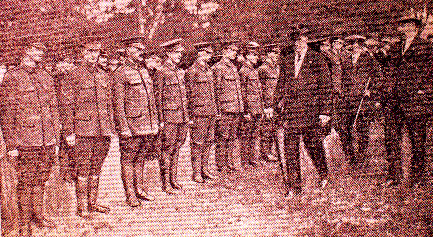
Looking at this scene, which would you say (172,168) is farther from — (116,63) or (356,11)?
(356,11)

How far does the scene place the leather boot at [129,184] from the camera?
1.82 m

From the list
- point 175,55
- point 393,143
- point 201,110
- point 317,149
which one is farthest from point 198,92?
point 393,143

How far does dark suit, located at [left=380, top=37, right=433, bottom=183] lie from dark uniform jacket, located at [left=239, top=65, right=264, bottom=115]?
62cm

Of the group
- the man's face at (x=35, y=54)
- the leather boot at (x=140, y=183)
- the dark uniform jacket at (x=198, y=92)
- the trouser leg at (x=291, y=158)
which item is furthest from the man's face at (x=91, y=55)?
the trouser leg at (x=291, y=158)

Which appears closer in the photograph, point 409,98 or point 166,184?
point 409,98

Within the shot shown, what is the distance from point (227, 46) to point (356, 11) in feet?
2.16

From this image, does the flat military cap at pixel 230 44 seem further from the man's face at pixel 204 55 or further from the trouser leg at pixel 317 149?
the trouser leg at pixel 317 149

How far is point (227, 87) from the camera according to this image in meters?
1.83

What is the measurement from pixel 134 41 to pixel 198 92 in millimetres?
426

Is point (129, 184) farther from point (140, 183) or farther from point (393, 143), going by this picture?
point (393, 143)

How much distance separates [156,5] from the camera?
1.79 meters

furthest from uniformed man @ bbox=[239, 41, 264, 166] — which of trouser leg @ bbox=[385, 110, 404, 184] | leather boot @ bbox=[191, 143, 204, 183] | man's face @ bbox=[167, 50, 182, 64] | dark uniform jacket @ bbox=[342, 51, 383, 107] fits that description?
trouser leg @ bbox=[385, 110, 404, 184]

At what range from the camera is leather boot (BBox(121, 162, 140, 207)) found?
1824 millimetres

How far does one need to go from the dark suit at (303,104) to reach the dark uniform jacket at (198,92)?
361 mm
